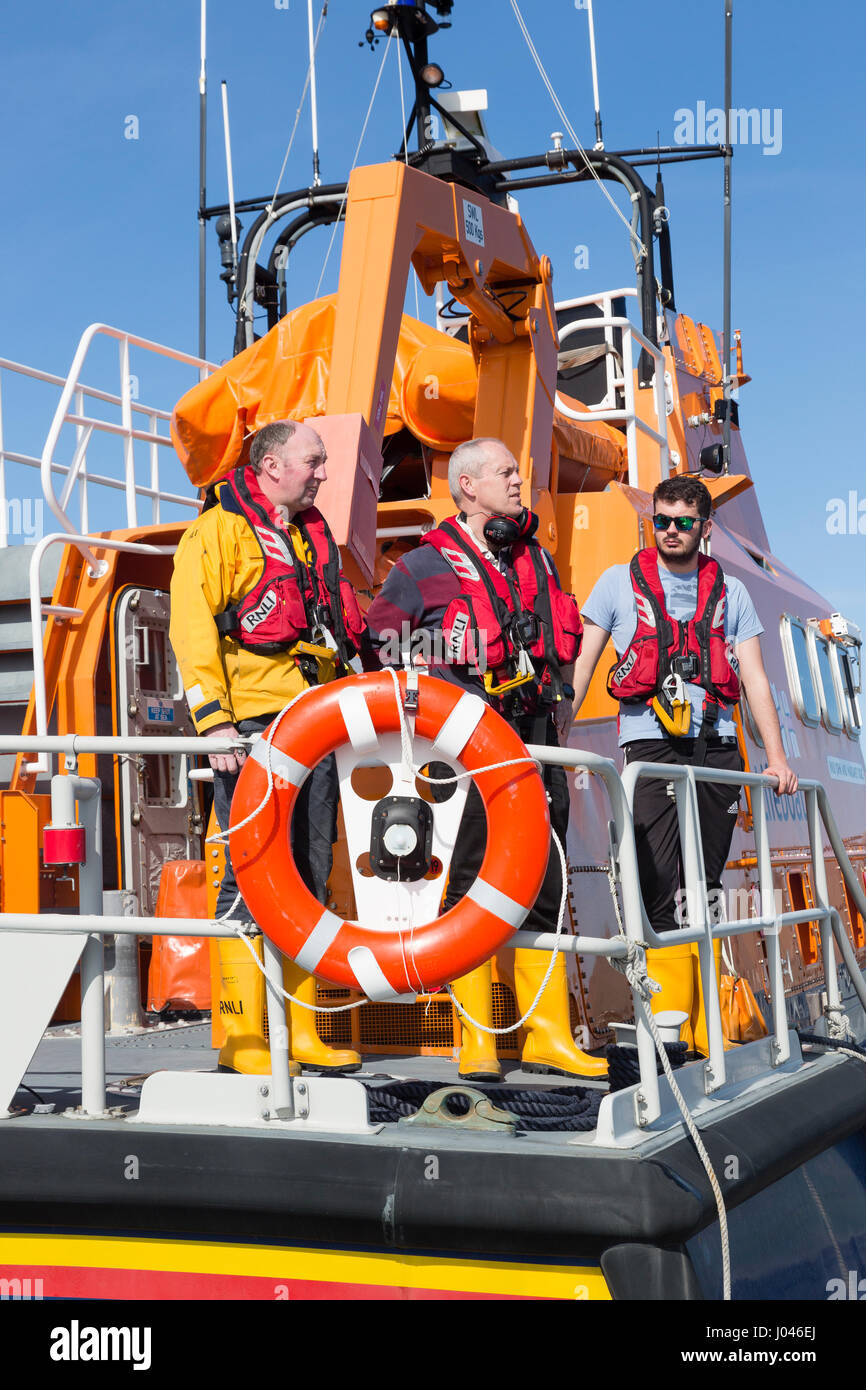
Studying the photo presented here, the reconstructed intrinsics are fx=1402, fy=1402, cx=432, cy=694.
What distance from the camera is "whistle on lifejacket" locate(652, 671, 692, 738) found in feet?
13.0

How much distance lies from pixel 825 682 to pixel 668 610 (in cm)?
429

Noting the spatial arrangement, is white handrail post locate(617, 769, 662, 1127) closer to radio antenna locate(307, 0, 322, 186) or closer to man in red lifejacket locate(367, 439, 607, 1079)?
man in red lifejacket locate(367, 439, 607, 1079)

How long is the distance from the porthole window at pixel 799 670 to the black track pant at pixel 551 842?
3.64 m

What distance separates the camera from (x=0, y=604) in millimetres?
6395

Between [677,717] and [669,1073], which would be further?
[677,717]

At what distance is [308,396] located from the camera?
19.9ft

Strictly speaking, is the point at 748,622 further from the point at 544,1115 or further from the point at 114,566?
the point at 114,566

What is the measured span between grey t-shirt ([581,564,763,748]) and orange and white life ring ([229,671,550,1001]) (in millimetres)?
1163

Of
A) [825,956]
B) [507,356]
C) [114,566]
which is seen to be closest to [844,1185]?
[825,956]

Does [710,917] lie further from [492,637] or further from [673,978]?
[492,637]

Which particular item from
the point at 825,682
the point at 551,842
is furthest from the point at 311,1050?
the point at 825,682

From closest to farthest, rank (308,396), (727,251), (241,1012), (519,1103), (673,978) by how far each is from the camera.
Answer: (519,1103)
(241,1012)
(673,978)
(308,396)
(727,251)

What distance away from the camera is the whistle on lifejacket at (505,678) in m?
3.66
